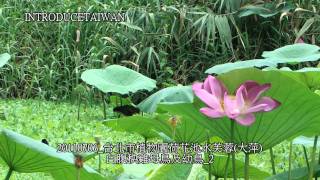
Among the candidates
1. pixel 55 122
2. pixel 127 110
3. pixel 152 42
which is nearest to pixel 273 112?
pixel 127 110

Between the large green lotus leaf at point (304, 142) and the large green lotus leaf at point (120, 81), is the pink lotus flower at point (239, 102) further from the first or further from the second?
the large green lotus leaf at point (120, 81)

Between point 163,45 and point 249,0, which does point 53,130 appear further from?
point 249,0

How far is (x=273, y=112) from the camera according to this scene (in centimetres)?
68

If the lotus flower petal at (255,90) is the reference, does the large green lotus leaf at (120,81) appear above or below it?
below

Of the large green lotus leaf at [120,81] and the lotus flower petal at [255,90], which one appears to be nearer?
the lotus flower petal at [255,90]

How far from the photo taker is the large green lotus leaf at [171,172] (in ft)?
1.89

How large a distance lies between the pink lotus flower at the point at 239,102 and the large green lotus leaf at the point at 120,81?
1.38m

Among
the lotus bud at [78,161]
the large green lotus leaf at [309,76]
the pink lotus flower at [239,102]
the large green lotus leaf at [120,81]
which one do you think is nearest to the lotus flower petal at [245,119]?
the pink lotus flower at [239,102]

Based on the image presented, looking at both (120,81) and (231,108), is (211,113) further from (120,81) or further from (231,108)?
(120,81)

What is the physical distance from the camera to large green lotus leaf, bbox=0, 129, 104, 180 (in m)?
0.64

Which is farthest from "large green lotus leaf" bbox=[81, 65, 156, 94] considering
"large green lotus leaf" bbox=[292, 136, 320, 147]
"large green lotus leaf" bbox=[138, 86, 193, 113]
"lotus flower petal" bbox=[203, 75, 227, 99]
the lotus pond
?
"lotus flower petal" bbox=[203, 75, 227, 99]

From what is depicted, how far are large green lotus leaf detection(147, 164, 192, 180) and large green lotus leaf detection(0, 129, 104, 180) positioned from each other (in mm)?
98

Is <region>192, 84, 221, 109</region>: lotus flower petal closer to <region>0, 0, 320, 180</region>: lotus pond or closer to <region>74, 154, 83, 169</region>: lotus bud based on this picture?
<region>74, 154, 83, 169</region>: lotus bud

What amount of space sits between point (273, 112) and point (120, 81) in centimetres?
147
